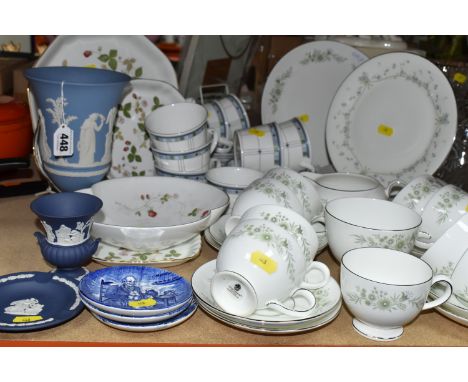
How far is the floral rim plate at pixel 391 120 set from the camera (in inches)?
61.4

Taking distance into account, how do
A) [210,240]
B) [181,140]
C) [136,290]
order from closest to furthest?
[136,290]
[210,240]
[181,140]

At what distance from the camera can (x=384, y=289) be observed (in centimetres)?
103

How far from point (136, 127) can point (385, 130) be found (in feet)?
2.10

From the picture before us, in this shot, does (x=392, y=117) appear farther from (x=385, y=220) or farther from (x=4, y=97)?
(x=4, y=97)

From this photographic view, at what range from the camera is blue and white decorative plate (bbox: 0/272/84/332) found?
3.45ft

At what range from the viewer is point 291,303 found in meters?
1.13

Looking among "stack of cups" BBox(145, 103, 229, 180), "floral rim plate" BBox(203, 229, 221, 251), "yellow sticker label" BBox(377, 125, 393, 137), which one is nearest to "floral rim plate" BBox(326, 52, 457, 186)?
"yellow sticker label" BBox(377, 125, 393, 137)

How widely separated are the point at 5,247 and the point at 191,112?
1.79 ft

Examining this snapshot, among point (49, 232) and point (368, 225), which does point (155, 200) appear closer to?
point (49, 232)

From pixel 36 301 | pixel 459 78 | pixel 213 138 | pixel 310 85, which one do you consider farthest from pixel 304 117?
pixel 36 301

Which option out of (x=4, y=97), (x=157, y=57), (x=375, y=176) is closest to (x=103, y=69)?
(x=157, y=57)

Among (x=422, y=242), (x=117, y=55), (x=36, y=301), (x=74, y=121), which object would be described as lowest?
(x=36, y=301)

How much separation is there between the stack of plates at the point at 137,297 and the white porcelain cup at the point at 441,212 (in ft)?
1.64

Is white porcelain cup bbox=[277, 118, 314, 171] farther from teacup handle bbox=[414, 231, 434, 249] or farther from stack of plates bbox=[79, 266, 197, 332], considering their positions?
stack of plates bbox=[79, 266, 197, 332]
